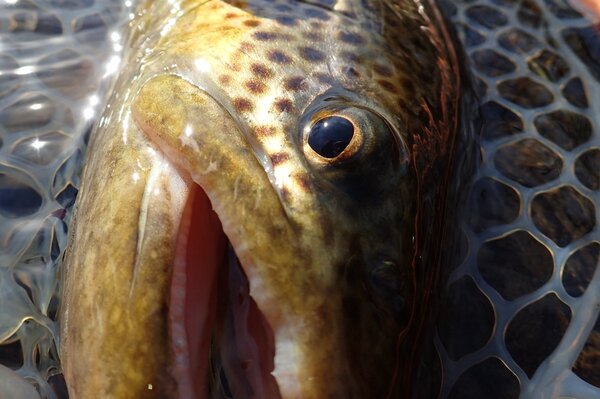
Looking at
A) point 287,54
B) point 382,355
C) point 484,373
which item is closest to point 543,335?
point 484,373

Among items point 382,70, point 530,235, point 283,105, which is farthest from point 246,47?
point 530,235

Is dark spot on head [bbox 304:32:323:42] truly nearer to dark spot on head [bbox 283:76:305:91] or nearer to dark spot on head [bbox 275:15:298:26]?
Result: dark spot on head [bbox 275:15:298:26]

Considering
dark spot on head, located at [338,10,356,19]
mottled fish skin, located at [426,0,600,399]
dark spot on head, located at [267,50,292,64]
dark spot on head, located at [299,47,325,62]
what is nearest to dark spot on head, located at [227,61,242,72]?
dark spot on head, located at [267,50,292,64]

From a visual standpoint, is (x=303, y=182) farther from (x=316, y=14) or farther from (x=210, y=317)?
(x=316, y=14)

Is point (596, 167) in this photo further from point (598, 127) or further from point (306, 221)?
point (306, 221)

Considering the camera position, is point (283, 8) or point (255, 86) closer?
point (255, 86)
